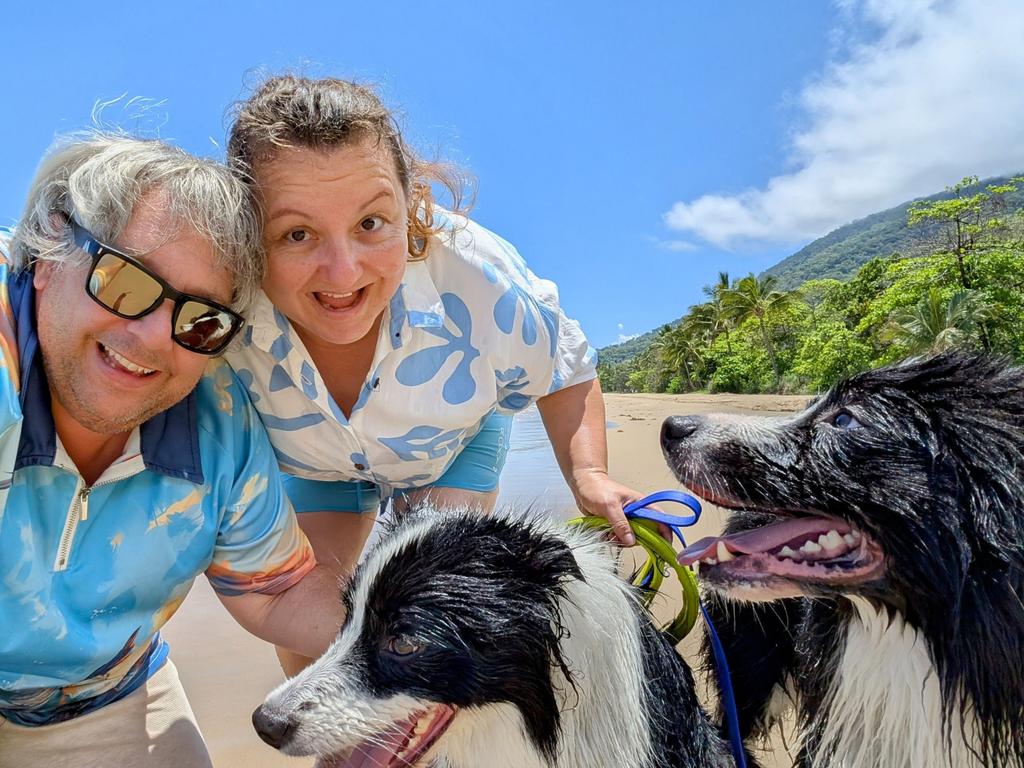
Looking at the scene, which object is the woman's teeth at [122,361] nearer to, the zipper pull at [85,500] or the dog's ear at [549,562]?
the zipper pull at [85,500]

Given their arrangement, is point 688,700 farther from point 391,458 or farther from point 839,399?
point 391,458

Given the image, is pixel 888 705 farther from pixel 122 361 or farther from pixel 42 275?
pixel 42 275

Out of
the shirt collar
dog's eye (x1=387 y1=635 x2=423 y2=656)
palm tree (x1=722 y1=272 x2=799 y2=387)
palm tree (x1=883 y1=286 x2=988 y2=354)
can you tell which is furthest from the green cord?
palm tree (x1=722 y1=272 x2=799 y2=387)

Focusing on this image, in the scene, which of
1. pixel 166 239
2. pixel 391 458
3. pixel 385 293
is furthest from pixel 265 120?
pixel 391 458

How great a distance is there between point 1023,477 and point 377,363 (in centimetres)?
200

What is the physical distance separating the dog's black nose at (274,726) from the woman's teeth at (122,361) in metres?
1.02

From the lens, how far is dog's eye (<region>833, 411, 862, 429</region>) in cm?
181

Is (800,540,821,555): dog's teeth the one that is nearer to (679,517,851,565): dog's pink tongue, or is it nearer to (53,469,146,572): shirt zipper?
(679,517,851,565): dog's pink tongue

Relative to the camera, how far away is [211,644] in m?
4.17

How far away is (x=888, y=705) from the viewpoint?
186 centimetres

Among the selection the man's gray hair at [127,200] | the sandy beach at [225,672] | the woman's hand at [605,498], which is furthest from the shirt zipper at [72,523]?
the woman's hand at [605,498]

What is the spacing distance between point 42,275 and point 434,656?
1.54 meters

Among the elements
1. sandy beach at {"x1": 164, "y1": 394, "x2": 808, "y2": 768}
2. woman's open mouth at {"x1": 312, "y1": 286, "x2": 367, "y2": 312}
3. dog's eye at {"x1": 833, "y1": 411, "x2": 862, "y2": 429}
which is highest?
woman's open mouth at {"x1": 312, "y1": 286, "x2": 367, "y2": 312}

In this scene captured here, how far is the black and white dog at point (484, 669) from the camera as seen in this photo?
1772mm
